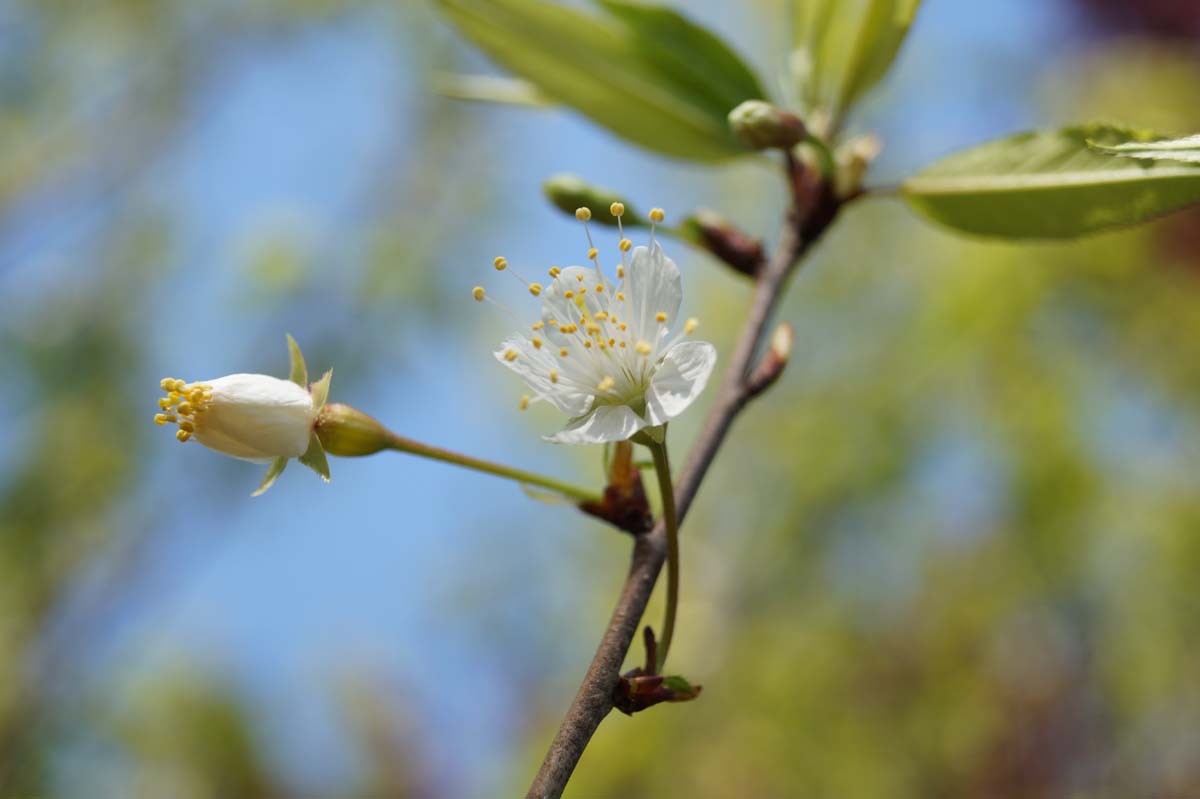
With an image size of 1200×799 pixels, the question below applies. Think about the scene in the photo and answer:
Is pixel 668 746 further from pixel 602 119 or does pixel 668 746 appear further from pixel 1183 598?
pixel 602 119

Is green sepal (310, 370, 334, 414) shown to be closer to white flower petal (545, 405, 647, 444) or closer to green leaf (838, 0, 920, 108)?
white flower petal (545, 405, 647, 444)

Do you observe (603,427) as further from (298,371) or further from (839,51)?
(839,51)

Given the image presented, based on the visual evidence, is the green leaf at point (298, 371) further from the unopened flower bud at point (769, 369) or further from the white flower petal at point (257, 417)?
the unopened flower bud at point (769, 369)

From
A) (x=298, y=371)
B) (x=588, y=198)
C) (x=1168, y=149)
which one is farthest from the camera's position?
→ (x=588, y=198)

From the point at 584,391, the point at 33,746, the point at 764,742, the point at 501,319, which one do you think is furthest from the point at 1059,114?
the point at 33,746

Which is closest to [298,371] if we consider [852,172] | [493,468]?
[493,468]
